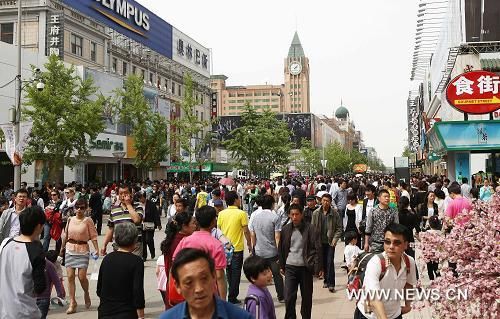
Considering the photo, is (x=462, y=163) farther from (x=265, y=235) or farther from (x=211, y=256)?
(x=211, y=256)

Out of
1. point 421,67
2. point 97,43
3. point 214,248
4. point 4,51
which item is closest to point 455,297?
point 214,248

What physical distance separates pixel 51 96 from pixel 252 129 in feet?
60.5

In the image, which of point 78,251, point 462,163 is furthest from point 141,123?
point 78,251

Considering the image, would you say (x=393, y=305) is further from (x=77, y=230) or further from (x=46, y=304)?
(x=77, y=230)

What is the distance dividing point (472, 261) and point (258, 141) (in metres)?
35.1

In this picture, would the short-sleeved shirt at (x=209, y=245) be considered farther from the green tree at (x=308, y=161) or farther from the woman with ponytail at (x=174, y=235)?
the green tree at (x=308, y=161)

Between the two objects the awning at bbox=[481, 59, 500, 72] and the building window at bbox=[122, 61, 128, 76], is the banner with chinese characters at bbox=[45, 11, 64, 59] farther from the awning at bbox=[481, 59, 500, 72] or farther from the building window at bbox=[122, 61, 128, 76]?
the awning at bbox=[481, 59, 500, 72]

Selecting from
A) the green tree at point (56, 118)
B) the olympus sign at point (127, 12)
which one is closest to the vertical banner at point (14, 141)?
the green tree at point (56, 118)

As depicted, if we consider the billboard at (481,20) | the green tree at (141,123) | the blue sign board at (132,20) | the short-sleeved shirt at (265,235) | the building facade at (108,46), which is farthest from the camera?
the blue sign board at (132,20)

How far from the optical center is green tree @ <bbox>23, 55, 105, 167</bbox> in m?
23.8

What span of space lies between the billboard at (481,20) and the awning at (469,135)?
10461mm

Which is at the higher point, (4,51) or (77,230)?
(4,51)

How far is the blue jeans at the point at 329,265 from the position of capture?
943cm

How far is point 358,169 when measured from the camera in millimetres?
81938
